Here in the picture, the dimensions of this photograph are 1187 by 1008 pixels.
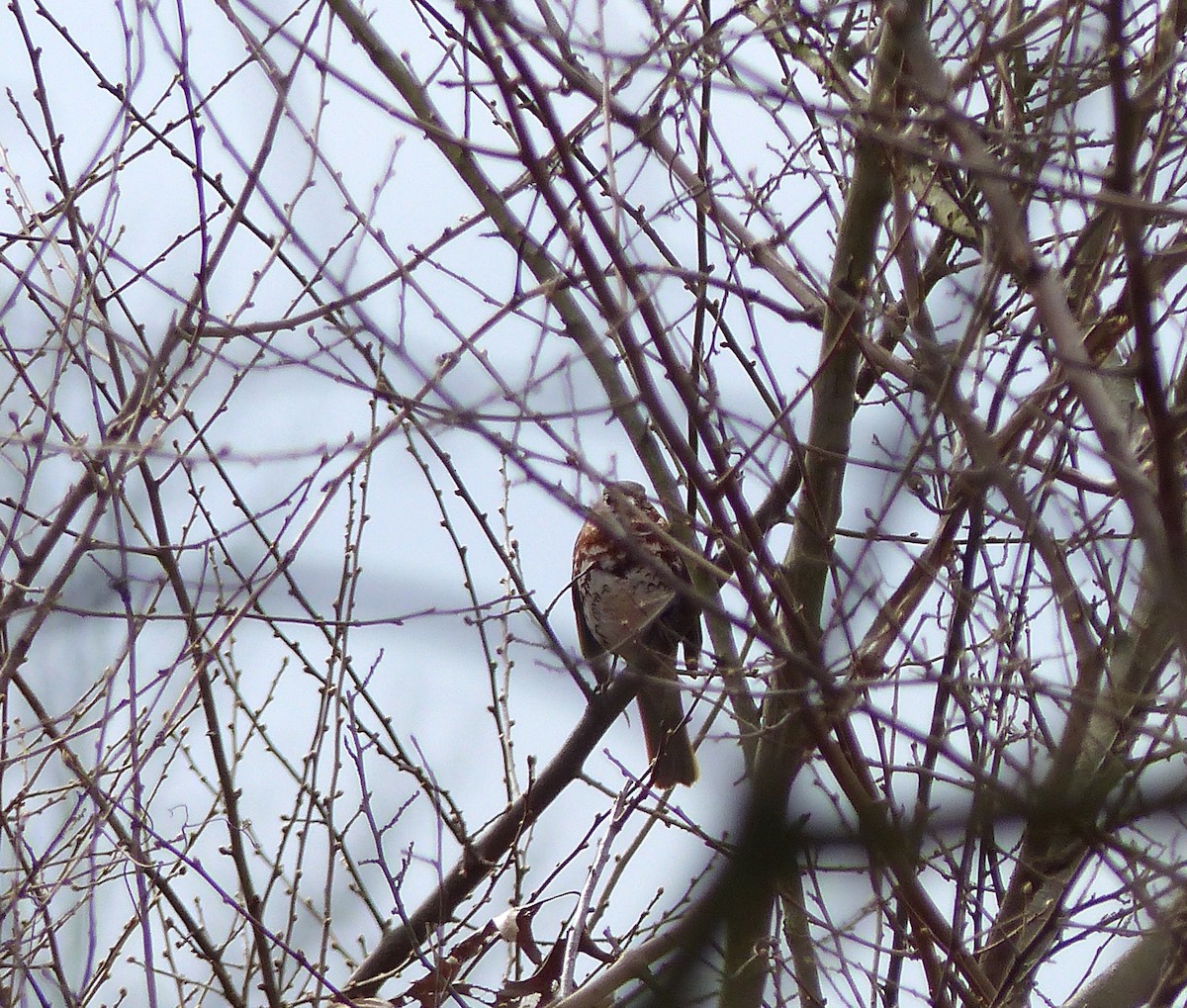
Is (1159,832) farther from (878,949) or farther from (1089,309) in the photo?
(1089,309)

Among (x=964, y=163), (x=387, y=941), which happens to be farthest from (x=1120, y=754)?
(x=387, y=941)

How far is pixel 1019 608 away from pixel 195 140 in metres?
2.18

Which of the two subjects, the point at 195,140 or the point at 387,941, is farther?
the point at 387,941

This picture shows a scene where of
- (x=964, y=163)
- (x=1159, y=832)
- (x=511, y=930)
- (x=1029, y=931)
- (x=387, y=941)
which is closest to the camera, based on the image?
(x=964, y=163)

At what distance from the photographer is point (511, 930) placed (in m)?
3.24

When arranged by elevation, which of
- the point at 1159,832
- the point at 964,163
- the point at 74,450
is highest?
the point at 74,450

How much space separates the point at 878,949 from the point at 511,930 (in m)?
0.88

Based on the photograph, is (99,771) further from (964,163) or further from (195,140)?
(964,163)

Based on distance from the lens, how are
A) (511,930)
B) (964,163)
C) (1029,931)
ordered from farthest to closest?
1. (511,930)
2. (1029,931)
3. (964,163)

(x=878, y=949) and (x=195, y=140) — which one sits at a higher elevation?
(x=195, y=140)

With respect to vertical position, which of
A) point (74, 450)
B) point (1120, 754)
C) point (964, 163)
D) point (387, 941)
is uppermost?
point (74, 450)

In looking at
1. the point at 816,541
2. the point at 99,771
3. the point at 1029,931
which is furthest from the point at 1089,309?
the point at 99,771

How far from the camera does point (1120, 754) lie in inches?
108

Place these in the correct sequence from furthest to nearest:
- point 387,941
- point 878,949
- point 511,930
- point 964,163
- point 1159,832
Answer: point 387,941 → point 511,930 → point 878,949 → point 1159,832 → point 964,163
